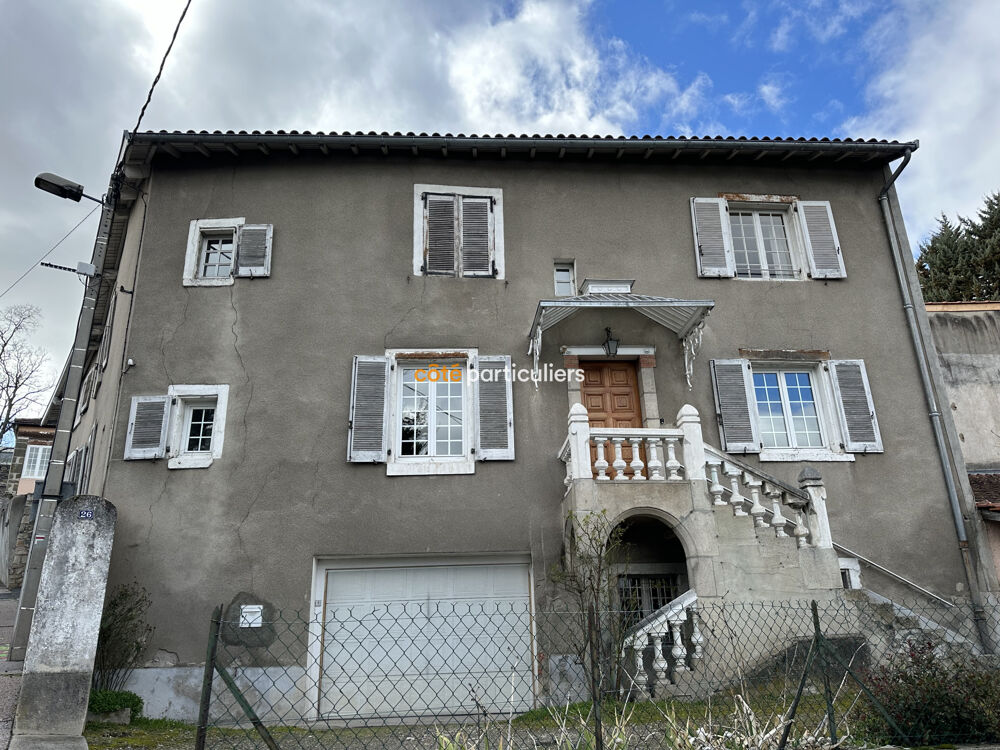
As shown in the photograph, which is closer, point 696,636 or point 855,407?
point 696,636

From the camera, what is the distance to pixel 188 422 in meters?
9.59

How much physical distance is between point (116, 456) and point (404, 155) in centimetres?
596

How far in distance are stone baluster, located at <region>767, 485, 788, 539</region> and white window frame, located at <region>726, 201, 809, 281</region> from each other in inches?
139

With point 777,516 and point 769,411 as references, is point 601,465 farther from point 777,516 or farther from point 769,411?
point 769,411

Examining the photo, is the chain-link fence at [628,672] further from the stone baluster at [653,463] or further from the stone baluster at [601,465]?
the stone baluster at [601,465]

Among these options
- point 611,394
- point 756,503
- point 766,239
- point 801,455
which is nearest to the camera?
point 756,503

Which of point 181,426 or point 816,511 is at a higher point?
point 181,426

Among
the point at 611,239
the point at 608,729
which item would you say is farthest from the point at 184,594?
the point at 611,239

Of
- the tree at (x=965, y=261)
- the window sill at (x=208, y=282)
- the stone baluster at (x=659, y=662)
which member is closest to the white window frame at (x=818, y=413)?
the stone baluster at (x=659, y=662)

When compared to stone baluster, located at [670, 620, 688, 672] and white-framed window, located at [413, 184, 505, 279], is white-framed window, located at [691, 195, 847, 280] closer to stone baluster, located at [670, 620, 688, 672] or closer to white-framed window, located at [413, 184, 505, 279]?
white-framed window, located at [413, 184, 505, 279]

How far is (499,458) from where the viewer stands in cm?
934

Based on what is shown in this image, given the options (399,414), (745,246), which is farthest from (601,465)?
(745,246)

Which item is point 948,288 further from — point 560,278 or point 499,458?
point 499,458

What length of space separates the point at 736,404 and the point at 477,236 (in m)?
4.52
